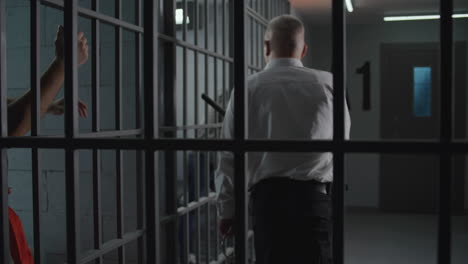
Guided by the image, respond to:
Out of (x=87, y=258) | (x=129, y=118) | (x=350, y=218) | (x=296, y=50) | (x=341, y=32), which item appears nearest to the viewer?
(x=341, y=32)

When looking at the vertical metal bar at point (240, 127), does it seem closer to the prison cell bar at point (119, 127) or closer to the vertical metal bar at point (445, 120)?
the vertical metal bar at point (445, 120)

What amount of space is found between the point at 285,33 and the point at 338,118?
137 centimetres

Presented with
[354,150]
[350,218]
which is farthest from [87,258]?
[350,218]

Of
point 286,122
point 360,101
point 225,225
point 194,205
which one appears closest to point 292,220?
point 225,225

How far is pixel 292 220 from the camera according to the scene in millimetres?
1773

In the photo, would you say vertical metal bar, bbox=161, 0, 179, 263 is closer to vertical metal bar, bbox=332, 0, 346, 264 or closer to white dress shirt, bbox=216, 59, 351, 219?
white dress shirt, bbox=216, 59, 351, 219

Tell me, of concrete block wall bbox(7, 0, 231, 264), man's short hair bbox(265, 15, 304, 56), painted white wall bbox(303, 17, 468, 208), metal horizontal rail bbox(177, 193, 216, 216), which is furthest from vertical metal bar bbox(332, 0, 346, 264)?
painted white wall bbox(303, 17, 468, 208)

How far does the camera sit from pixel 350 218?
620 centimetres

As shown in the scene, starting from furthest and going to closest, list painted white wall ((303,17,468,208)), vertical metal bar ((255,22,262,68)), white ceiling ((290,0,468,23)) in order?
painted white wall ((303,17,468,208))
white ceiling ((290,0,468,23))
vertical metal bar ((255,22,262,68))

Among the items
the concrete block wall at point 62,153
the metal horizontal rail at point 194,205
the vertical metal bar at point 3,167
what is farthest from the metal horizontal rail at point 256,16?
the vertical metal bar at point 3,167

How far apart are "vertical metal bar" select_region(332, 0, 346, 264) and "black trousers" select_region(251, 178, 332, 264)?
Answer: 3.72 feet

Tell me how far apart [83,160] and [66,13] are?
2.20m

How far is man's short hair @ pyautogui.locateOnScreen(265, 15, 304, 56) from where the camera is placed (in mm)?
1938

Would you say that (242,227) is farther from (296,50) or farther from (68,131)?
(296,50)
